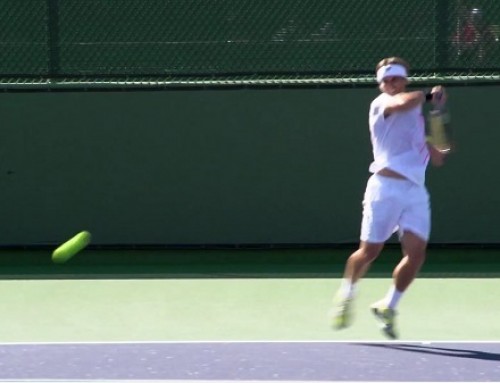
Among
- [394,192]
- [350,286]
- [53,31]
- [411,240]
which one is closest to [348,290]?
[350,286]

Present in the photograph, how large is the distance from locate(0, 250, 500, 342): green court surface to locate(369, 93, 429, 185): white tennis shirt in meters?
0.98

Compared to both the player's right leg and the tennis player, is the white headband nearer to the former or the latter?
the tennis player

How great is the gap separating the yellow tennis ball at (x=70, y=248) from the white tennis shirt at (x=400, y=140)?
3408mm

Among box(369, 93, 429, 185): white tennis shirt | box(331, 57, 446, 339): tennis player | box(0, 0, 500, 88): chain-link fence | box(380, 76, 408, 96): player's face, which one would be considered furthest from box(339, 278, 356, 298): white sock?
box(0, 0, 500, 88): chain-link fence

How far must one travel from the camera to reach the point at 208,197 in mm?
10930

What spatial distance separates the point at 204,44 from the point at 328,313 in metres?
3.27

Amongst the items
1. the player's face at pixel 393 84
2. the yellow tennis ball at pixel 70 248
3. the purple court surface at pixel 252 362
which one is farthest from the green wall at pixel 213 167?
the purple court surface at pixel 252 362

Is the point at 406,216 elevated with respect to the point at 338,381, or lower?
elevated

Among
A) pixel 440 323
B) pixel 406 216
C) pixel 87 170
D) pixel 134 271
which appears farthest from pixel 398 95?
pixel 87 170

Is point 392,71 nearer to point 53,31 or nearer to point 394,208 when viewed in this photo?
point 394,208

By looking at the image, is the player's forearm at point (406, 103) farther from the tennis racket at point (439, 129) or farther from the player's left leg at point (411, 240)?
the player's left leg at point (411, 240)

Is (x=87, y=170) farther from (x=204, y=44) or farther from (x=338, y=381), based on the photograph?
(x=338, y=381)

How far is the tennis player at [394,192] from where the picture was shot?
24.8 ft

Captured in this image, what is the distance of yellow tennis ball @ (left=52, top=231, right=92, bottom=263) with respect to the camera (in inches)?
404
